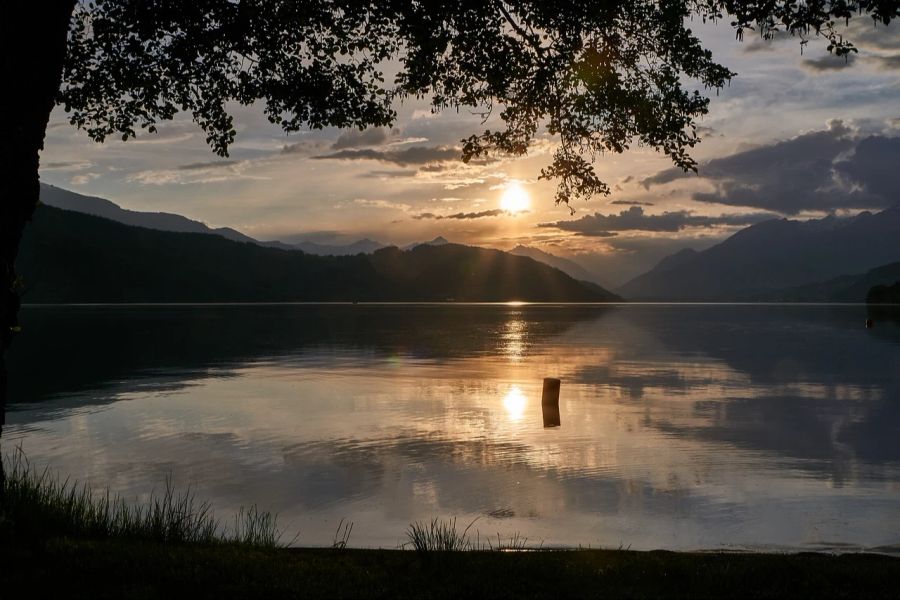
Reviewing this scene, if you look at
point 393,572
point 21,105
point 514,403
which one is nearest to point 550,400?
point 514,403

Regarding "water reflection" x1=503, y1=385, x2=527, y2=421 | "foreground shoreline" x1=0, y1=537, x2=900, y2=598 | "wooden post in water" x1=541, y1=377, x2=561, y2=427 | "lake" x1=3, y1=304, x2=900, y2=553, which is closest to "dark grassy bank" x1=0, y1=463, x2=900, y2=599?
"foreground shoreline" x1=0, y1=537, x2=900, y2=598

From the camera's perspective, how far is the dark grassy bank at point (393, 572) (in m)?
9.31

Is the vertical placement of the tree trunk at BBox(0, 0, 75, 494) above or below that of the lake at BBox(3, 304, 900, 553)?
above

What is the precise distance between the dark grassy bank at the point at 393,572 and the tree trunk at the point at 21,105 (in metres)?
2.70

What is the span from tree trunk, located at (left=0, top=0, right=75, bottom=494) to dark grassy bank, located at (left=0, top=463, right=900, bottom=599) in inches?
106

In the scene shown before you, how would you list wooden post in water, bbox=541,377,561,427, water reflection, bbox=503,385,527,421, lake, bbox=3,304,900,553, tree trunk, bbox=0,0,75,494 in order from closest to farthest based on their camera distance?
tree trunk, bbox=0,0,75,494 → lake, bbox=3,304,900,553 → wooden post in water, bbox=541,377,561,427 → water reflection, bbox=503,385,527,421

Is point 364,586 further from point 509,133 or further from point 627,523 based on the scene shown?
point 509,133

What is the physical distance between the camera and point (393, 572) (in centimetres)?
1030

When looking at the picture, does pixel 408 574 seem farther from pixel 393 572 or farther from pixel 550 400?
pixel 550 400

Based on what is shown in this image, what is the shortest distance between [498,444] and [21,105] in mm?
18583

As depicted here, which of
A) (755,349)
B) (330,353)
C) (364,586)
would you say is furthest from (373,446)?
(755,349)

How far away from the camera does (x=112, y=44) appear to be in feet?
60.0

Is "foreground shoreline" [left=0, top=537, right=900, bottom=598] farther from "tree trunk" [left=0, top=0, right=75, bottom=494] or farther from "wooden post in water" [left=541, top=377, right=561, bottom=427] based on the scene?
"wooden post in water" [left=541, top=377, right=561, bottom=427]

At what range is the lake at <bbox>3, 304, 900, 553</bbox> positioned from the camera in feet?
56.0
